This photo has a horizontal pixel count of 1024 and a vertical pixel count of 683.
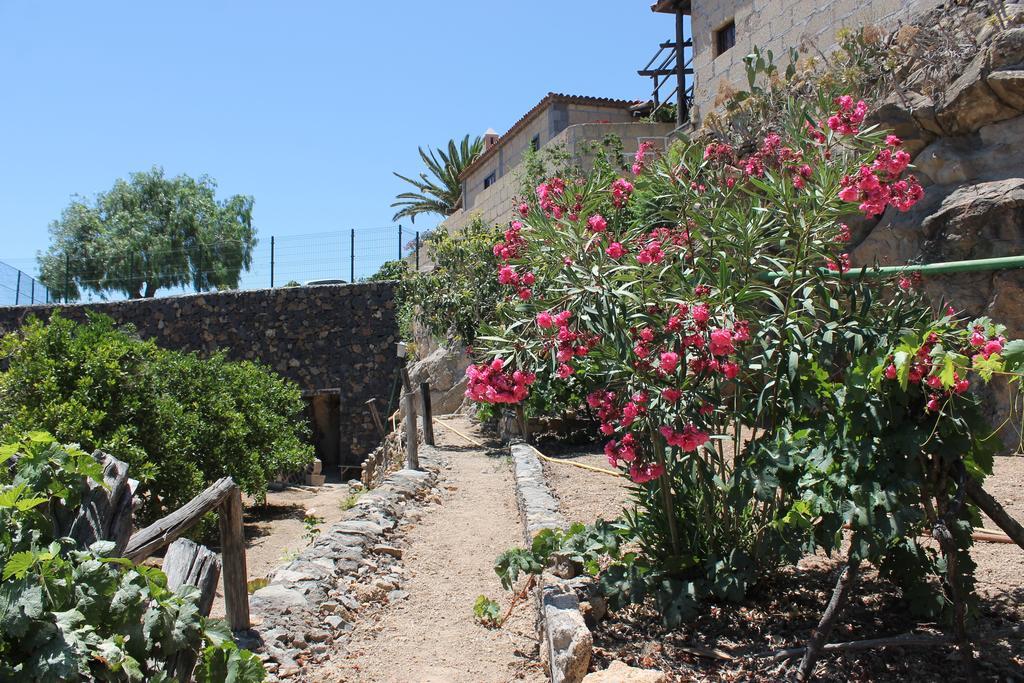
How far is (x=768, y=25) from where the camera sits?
13.7m

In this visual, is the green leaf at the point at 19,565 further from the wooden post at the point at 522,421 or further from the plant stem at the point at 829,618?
the wooden post at the point at 522,421

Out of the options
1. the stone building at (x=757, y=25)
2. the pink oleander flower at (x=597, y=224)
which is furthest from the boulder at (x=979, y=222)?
the pink oleander flower at (x=597, y=224)

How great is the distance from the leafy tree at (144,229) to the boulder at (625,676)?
27.3 meters

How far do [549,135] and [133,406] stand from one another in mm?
11934

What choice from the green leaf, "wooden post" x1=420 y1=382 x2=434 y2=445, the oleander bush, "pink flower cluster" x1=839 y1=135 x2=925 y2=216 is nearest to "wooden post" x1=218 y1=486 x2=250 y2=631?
the oleander bush

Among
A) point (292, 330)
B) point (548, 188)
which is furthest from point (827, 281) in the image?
point (292, 330)

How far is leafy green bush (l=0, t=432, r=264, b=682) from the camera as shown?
2.42m

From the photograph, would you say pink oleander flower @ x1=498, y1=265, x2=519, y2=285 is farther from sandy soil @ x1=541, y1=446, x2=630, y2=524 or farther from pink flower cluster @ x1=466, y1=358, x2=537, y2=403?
sandy soil @ x1=541, y1=446, x2=630, y2=524

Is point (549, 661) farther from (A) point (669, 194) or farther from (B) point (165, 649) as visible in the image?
(A) point (669, 194)

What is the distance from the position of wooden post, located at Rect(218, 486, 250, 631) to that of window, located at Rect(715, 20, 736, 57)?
13388mm

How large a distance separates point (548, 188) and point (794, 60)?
909 cm

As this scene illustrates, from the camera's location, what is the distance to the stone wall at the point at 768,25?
1152 centimetres

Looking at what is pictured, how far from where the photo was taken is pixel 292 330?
2020cm

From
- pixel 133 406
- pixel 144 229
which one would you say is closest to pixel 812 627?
pixel 133 406
